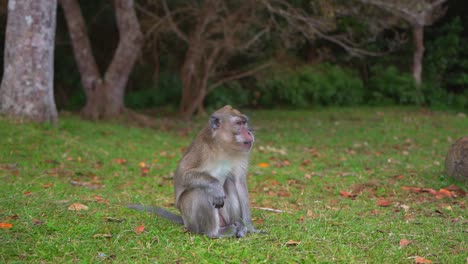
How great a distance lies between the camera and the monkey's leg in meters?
4.84

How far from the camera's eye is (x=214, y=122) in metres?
5.02

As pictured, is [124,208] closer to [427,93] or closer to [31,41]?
[31,41]

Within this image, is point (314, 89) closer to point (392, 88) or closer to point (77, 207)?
point (392, 88)

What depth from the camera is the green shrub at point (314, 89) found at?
20094 millimetres

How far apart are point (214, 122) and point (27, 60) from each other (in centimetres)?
678

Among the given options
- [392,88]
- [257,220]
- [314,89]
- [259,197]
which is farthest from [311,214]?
[392,88]

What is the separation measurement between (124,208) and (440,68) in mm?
18194

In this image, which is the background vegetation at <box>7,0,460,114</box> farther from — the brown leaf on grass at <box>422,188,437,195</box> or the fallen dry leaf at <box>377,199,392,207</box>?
the fallen dry leaf at <box>377,199,392,207</box>

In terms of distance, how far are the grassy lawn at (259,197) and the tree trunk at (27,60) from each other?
48 centimetres

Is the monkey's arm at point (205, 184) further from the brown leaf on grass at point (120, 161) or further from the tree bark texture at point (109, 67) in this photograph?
the tree bark texture at point (109, 67)

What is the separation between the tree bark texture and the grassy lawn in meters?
1.61

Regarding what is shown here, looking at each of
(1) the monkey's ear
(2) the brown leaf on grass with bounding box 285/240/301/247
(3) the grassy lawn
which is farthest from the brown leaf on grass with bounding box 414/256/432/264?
(1) the monkey's ear

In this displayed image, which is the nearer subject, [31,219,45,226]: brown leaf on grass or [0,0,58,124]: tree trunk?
[31,219,45,226]: brown leaf on grass

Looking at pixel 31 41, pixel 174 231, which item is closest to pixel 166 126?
pixel 31 41
